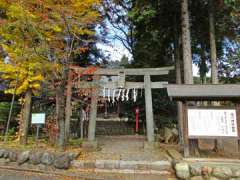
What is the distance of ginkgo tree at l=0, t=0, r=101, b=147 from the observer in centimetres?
855

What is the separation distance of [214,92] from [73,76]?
522 cm

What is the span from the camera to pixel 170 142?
38.8ft

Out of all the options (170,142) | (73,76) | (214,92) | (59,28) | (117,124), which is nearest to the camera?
(214,92)

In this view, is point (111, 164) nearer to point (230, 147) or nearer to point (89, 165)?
point (89, 165)

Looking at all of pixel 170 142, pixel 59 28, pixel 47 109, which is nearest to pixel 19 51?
pixel 59 28

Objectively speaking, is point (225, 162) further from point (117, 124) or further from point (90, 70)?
point (117, 124)

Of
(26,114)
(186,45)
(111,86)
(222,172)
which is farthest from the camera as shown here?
(186,45)

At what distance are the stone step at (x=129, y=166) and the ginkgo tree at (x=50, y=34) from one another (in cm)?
156

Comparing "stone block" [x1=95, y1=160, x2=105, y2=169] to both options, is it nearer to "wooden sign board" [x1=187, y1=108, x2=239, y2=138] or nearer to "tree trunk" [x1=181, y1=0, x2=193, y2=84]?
"wooden sign board" [x1=187, y1=108, x2=239, y2=138]

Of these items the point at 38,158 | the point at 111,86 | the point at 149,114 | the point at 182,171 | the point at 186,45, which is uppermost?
the point at 186,45

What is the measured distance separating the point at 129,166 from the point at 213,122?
117 inches

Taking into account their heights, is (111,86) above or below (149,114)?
above

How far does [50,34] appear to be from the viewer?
31.2 feet

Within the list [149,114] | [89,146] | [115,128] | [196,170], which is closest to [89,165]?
[89,146]
